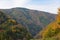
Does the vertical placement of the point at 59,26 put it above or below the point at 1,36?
above

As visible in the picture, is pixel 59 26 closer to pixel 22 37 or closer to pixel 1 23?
pixel 22 37

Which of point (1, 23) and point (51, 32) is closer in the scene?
point (51, 32)

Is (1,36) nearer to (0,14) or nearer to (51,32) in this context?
(51,32)

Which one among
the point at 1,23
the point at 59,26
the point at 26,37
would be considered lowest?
the point at 26,37

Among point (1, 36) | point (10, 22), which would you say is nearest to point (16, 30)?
point (10, 22)

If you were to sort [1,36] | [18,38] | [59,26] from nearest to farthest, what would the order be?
[59,26], [1,36], [18,38]

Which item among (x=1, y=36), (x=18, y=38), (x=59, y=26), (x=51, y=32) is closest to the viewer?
(x=59, y=26)

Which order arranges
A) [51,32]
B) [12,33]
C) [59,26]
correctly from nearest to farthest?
[59,26] → [51,32] → [12,33]

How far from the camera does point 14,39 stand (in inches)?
4067

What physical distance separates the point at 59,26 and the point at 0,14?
2788 inches

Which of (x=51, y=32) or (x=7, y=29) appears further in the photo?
(x=7, y=29)

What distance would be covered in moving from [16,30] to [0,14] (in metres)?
25.2

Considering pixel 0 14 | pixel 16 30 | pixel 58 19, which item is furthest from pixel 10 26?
pixel 58 19

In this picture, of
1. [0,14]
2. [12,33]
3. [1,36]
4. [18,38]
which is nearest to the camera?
[1,36]
